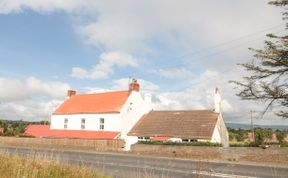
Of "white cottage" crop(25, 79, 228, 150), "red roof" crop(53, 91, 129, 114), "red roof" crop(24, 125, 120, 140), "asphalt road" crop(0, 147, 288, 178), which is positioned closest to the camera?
"asphalt road" crop(0, 147, 288, 178)

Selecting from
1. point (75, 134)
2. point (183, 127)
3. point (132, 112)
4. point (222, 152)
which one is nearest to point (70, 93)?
point (75, 134)

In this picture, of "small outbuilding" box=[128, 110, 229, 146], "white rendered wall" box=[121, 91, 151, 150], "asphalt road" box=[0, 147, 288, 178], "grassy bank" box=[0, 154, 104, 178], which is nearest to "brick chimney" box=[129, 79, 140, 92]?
"white rendered wall" box=[121, 91, 151, 150]

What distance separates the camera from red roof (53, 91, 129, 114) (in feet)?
174

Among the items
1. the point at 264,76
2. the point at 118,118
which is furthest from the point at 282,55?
the point at 118,118

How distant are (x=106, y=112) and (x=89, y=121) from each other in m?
4.19

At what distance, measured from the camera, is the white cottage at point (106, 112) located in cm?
5081

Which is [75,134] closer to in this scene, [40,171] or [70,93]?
[70,93]

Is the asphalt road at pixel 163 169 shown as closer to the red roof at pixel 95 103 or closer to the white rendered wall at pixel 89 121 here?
the white rendered wall at pixel 89 121

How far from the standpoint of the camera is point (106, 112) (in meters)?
52.7

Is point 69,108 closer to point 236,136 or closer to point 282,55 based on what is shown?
point 236,136

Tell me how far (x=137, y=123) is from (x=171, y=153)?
611 inches

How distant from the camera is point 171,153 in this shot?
3691cm

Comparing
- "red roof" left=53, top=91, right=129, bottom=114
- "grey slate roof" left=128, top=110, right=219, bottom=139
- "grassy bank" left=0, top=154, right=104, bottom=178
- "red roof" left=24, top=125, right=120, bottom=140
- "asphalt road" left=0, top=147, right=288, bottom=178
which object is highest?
"red roof" left=53, top=91, right=129, bottom=114

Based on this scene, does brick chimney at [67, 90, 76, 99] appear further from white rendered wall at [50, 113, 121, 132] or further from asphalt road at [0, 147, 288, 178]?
asphalt road at [0, 147, 288, 178]
